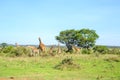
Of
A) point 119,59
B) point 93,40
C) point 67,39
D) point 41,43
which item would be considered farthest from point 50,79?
point 67,39

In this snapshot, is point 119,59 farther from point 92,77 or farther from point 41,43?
Answer: point 41,43

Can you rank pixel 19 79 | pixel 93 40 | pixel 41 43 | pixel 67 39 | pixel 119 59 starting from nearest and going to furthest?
pixel 19 79
pixel 119 59
pixel 41 43
pixel 93 40
pixel 67 39

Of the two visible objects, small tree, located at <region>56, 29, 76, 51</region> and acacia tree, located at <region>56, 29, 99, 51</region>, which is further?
small tree, located at <region>56, 29, 76, 51</region>

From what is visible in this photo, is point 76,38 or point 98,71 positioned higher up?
point 76,38

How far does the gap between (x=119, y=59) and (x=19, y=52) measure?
10.6 meters

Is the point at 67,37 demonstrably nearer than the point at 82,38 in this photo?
No

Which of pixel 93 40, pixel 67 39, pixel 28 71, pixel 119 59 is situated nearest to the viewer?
pixel 28 71

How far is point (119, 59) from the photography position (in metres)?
24.1

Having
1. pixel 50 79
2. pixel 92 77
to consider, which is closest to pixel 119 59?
pixel 92 77

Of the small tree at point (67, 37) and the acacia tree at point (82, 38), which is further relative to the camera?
the small tree at point (67, 37)

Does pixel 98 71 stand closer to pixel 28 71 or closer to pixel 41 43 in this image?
pixel 28 71

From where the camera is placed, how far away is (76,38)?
5353 centimetres

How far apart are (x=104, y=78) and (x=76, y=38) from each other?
38.1 m

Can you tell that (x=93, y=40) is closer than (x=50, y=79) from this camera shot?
No
